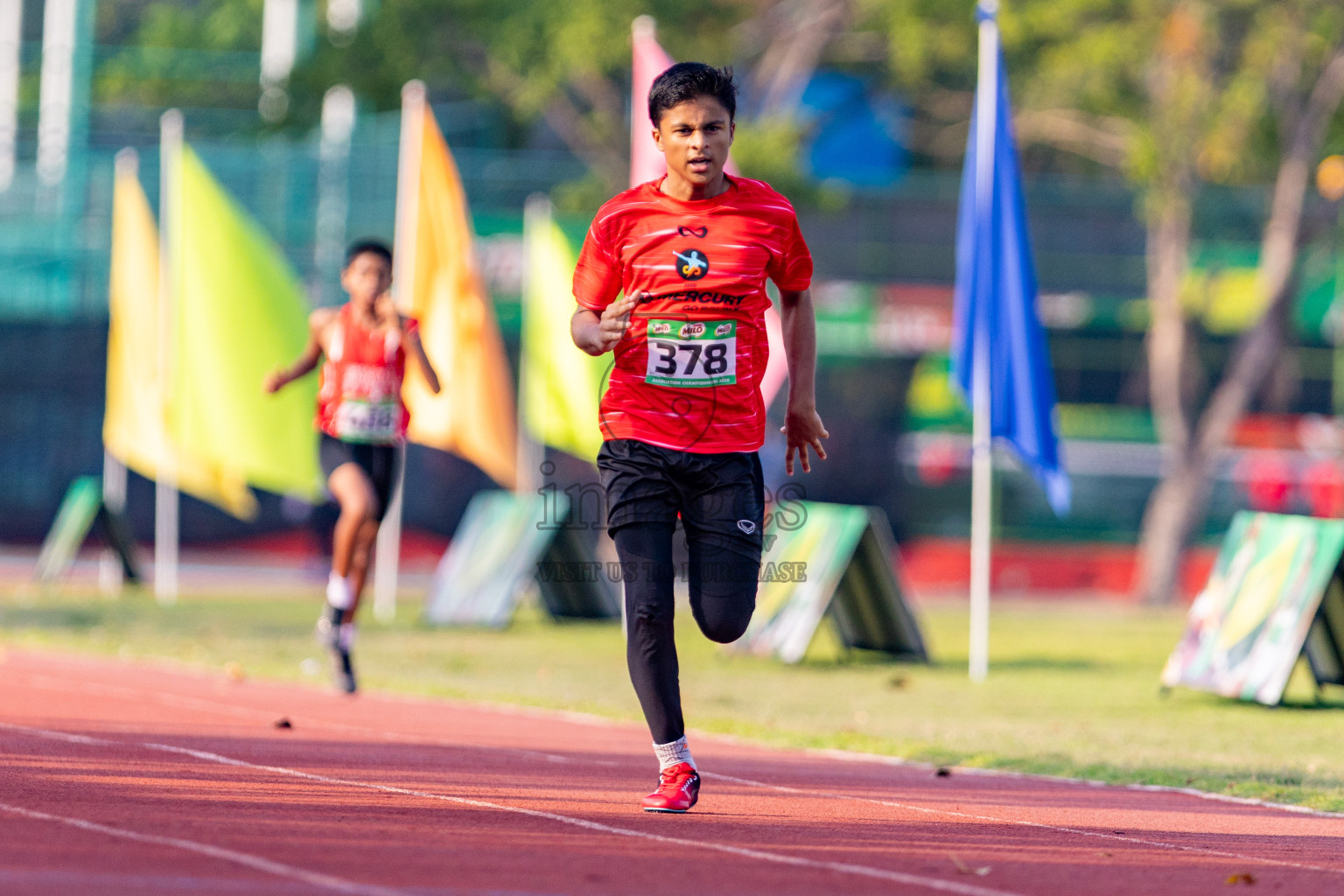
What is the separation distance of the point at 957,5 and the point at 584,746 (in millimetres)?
17149

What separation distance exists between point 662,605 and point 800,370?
3.03ft

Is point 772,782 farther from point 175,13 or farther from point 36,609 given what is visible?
point 175,13

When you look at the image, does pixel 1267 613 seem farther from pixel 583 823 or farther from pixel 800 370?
pixel 583 823

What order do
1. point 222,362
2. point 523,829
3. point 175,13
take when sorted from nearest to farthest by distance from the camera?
1. point 523,829
2. point 222,362
3. point 175,13

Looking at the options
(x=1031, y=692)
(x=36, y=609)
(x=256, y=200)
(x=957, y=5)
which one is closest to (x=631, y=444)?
(x=1031, y=692)

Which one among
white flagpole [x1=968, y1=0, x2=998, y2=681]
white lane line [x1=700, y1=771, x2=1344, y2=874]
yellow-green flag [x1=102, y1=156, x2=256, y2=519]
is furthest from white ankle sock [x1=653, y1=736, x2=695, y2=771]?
yellow-green flag [x1=102, y1=156, x2=256, y2=519]

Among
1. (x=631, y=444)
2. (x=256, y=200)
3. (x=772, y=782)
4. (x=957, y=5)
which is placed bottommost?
(x=772, y=782)

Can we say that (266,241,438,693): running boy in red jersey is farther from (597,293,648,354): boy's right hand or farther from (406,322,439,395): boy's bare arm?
(597,293,648,354): boy's right hand

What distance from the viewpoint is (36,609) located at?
52.8 feet

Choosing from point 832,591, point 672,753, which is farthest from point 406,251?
point 672,753

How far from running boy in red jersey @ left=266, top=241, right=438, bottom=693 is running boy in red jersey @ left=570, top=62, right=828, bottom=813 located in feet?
13.2

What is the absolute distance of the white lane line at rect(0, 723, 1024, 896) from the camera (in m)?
4.96

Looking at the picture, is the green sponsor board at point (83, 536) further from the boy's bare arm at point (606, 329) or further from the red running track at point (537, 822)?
the boy's bare arm at point (606, 329)

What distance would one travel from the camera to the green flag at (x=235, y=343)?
17.8 metres
